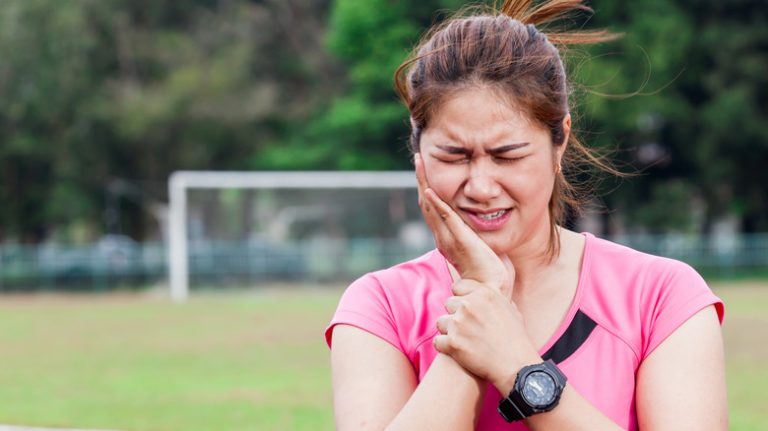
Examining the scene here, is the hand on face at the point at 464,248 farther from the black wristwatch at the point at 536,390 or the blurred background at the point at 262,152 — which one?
the blurred background at the point at 262,152

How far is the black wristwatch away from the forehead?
436 mm

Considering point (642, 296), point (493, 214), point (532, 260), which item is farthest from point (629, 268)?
point (493, 214)

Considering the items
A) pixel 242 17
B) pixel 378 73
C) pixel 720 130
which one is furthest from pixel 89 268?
pixel 720 130

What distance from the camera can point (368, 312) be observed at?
223 cm

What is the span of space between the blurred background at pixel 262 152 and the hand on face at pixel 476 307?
14.1 meters

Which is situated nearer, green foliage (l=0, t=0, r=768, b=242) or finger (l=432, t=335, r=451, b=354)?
finger (l=432, t=335, r=451, b=354)

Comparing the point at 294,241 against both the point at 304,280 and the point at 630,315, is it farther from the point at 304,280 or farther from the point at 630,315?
the point at 630,315

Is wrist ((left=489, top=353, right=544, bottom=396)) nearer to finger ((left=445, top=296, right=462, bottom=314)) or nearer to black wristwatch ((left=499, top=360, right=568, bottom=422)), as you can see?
black wristwatch ((left=499, top=360, right=568, bottom=422))

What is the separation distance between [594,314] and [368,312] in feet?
1.46

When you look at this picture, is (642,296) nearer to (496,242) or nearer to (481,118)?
(496,242)

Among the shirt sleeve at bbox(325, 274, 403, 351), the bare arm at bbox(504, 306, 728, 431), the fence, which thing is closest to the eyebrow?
the shirt sleeve at bbox(325, 274, 403, 351)

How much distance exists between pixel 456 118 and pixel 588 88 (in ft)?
1.98

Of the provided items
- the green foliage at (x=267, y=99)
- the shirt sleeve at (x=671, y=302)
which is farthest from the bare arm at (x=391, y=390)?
the green foliage at (x=267, y=99)

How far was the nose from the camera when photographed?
2119mm
